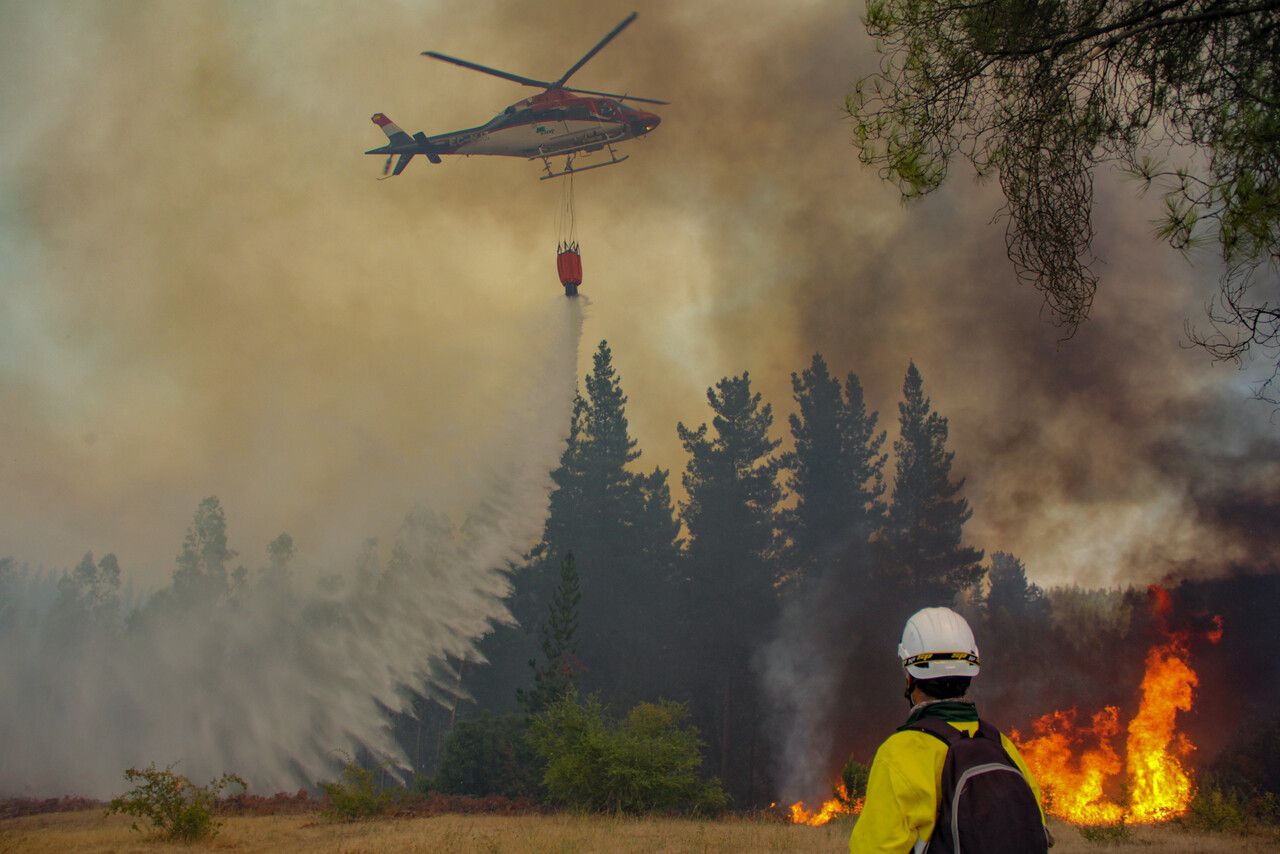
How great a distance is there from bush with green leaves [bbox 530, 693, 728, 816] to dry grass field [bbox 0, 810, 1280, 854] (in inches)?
63.3

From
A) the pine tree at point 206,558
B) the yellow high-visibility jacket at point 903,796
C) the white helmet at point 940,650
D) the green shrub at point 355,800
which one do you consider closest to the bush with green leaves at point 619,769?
the green shrub at point 355,800

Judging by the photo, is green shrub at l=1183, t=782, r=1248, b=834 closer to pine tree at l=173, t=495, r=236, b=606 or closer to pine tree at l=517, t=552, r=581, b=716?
pine tree at l=517, t=552, r=581, b=716

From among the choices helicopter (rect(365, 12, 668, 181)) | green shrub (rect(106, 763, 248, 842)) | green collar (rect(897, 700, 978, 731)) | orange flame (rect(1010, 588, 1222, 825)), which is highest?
helicopter (rect(365, 12, 668, 181))

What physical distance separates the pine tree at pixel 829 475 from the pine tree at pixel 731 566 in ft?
5.41

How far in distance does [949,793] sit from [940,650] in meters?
0.61

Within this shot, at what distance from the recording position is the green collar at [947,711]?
3465 millimetres

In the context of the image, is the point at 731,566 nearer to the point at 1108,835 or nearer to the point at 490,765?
the point at 490,765

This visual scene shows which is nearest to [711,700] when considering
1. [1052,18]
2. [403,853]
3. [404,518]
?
[404,518]

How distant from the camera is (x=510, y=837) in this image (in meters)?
18.5

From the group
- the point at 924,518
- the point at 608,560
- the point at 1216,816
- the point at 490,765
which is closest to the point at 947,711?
the point at 1216,816

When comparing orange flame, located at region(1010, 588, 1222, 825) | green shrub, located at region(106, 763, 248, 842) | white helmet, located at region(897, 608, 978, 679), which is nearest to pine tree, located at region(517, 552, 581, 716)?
orange flame, located at region(1010, 588, 1222, 825)

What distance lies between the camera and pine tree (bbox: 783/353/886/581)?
55062 mm

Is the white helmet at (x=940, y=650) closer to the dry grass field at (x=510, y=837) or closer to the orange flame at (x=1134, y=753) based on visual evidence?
the dry grass field at (x=510, y=837)

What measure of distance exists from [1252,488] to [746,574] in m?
26.3
